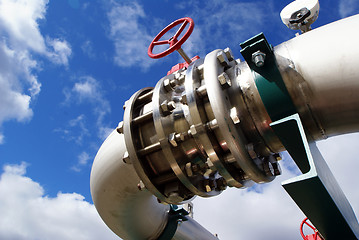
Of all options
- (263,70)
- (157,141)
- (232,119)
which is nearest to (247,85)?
(263,70)

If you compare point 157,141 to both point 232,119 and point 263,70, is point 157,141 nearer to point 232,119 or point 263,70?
point 232,119

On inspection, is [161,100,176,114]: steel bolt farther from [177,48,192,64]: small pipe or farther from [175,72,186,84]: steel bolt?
[177,48,192,64]: small pipe

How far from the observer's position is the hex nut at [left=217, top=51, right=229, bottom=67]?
158 cm

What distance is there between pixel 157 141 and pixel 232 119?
523 millimetres

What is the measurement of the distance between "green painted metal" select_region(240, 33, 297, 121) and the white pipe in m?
1.16

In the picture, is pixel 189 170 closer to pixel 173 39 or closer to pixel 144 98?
pixel 144 98

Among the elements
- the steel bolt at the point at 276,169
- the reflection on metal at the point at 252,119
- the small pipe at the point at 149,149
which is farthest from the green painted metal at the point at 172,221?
Answer: the steel bolt at the point at 276,169

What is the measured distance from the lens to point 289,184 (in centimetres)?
98

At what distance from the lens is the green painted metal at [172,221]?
264 centimetres

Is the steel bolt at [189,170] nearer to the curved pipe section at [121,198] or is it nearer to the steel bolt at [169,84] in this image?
the steel bolt at [169,84]

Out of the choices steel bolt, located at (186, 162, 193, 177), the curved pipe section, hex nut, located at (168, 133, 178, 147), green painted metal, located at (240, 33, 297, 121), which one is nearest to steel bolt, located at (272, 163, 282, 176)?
green painted metal, located at (240, 33, 297, 121)

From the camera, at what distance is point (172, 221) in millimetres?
2729

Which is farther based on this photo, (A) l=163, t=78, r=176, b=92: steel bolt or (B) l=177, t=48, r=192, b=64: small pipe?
(B) l=177, t=48, r=192, b=64: small pipe

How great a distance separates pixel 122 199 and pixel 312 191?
1.62m
